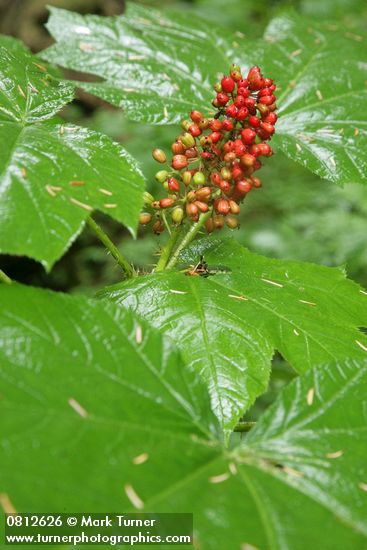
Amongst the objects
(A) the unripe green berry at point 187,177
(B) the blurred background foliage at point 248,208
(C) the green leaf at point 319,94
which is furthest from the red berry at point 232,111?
(B) the blurred background foliage at point 248,208

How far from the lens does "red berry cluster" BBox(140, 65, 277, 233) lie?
1699mm

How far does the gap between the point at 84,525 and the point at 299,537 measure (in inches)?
15.6

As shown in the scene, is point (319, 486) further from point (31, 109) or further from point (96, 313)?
point (31, 109)

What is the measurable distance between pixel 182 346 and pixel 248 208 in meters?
5.89

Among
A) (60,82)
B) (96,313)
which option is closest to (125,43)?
(60,82)

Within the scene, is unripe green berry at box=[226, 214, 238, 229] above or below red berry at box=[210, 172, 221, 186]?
below

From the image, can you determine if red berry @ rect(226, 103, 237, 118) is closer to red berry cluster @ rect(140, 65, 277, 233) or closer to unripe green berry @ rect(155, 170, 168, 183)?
red berry cluster @ rect(140, 65, 277, 233)

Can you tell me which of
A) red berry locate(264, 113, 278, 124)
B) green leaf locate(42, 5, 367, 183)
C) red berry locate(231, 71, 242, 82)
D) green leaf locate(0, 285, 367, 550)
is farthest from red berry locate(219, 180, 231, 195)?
green leaf locate(0, 285, 367, 550)

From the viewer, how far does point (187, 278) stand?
1.72 metres

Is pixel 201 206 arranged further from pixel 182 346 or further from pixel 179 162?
pixel 182 346

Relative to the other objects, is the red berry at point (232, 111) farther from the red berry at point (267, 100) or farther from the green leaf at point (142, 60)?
the green leaf at point (142, 60)

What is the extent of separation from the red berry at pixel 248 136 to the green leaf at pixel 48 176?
382mm

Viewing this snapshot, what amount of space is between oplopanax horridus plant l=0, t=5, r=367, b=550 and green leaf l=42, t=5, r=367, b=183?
0.06 ft

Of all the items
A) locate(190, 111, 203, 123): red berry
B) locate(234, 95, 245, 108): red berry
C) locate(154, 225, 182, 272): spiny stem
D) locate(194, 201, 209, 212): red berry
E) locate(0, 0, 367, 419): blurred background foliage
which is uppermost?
locate(234, 95, 245, 108): red berry
